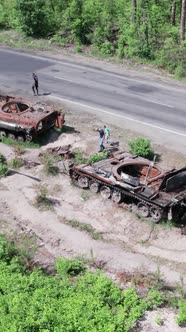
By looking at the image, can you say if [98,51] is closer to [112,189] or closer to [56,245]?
[112,189]

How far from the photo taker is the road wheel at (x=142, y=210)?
19.7m

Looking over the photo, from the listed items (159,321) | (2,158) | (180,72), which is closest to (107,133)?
(2,158)

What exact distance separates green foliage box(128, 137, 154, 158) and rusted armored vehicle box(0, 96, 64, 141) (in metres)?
4.85

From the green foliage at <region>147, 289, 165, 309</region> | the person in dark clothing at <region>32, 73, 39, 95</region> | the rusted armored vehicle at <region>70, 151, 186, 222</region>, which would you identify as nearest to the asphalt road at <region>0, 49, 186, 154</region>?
the person in dark clothing at <region>32, 73, 39, 95</region>

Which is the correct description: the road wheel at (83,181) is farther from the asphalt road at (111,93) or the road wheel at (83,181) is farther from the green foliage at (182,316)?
the green foliage at (182,316)

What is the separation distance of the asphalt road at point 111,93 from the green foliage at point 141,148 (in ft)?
5.54

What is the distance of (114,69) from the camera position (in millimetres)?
37938

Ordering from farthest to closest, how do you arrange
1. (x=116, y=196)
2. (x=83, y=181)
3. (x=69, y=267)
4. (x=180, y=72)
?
(x=180, y=72)
(x=83, y=181)
(x=116, y=196)
(x=69, y=267)

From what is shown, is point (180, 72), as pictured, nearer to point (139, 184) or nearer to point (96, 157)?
point (96, 157)

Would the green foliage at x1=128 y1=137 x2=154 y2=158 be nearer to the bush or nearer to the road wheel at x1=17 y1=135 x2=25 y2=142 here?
the road wheel at x1=17 y1=135 x2=25 y2=142

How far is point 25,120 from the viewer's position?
25656 millimetres

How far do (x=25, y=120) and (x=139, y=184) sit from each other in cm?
852

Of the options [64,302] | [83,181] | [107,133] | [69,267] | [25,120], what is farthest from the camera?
[25,120]

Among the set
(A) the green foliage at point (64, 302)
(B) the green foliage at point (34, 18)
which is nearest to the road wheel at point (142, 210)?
(A) the green foliage at point (64, 302)
